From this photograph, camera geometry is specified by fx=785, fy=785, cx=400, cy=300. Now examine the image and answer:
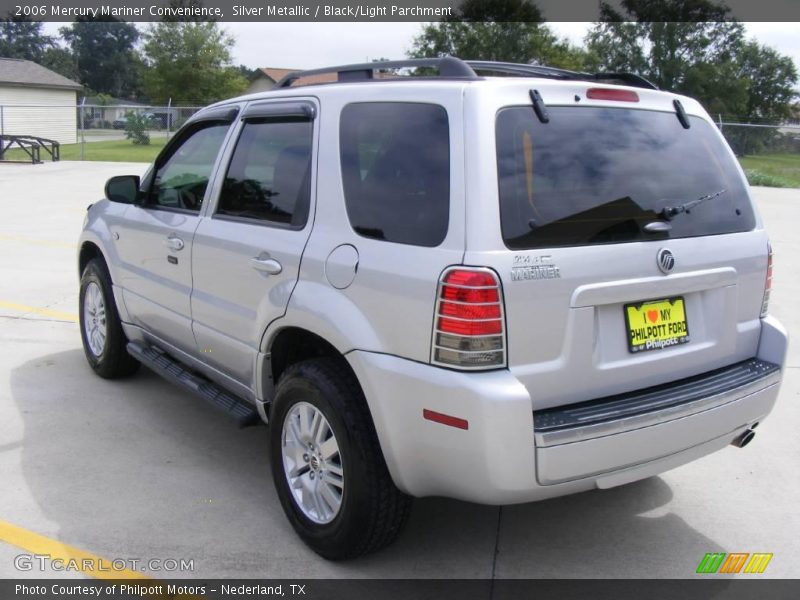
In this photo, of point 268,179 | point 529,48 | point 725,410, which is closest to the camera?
point 725,410

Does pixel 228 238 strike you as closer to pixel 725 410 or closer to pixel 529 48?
pixel 725 410

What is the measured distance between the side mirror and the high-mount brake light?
9.75ft

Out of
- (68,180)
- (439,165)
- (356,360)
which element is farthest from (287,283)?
(68,180)

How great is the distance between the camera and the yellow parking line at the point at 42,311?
7086 millimetres

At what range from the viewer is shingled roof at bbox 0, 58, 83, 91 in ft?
140

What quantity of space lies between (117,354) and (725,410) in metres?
3.92

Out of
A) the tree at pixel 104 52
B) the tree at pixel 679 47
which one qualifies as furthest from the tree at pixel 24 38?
the tree at pixel 679 47

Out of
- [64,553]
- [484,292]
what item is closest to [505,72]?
[484,292]

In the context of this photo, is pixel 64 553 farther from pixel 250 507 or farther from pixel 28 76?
pixel 28 76

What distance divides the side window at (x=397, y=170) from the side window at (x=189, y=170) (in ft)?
4.07

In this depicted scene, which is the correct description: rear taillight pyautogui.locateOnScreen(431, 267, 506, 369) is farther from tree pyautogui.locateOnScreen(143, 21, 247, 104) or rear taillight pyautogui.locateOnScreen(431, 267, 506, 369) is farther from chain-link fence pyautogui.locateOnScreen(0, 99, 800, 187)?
tree pyautogui.locateOnScreen(143, 21, 247, 104)

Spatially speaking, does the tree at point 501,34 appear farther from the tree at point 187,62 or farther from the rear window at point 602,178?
the rear window at point 602,178

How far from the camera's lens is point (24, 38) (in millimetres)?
96312

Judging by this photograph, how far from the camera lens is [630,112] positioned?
322 centimetres
